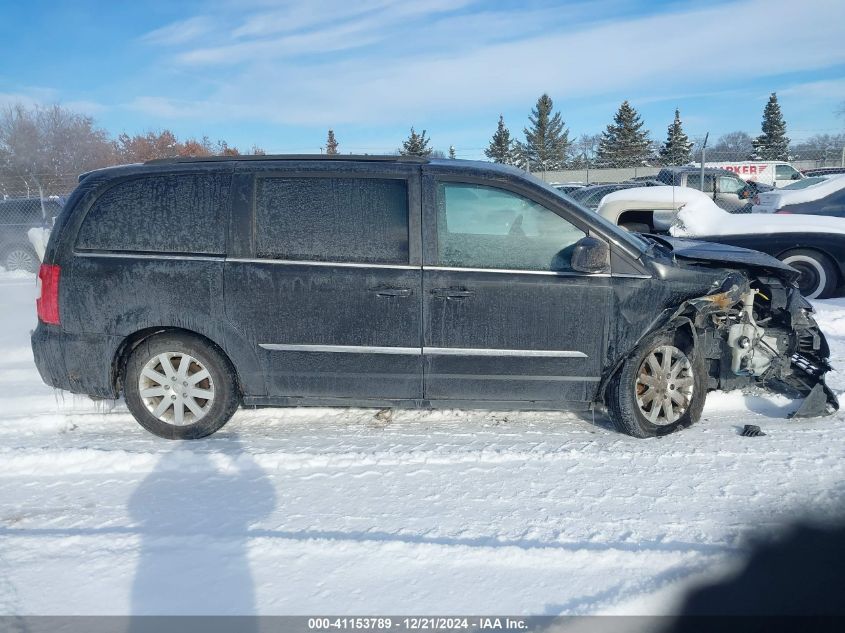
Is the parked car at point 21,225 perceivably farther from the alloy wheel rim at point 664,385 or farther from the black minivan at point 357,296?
the alloy wheel rim at point 664,385

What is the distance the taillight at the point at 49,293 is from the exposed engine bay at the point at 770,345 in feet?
14.2

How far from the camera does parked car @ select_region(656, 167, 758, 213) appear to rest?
1765 centimetres

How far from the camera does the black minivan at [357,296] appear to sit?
402 cm

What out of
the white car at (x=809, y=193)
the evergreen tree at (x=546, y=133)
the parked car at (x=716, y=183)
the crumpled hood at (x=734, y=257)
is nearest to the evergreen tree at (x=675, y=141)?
→ the evergreen tree at (x=546, y=133)

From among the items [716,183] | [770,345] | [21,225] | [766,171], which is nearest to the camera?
[770,345]

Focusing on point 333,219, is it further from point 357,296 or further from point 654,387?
point 654,387

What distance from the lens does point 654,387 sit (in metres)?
4.18

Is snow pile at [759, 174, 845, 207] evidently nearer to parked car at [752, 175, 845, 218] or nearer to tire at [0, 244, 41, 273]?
parked car at [752, 175, 845, 218]

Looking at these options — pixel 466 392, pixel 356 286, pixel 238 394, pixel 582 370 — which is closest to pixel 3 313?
pixel 238 394

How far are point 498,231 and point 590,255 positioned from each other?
0.61m

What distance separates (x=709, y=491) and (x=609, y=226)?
5.76 ft

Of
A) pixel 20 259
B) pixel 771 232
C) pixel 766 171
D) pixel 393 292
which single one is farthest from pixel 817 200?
pixel 766 171

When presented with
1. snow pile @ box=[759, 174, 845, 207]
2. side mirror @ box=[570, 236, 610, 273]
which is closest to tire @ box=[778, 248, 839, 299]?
snow pile @ box=[759, 174, 845, 207]

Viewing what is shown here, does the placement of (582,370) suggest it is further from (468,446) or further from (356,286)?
(356,286)
